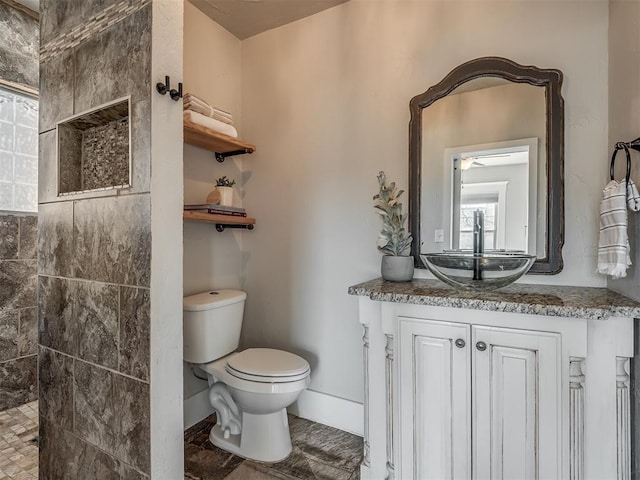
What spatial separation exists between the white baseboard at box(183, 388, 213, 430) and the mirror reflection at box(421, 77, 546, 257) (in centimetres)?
161

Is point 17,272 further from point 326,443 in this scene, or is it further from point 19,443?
point 326,443

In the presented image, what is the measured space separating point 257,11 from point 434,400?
2318 millimetres

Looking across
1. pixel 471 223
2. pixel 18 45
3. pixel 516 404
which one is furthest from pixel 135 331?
pixel 18 45

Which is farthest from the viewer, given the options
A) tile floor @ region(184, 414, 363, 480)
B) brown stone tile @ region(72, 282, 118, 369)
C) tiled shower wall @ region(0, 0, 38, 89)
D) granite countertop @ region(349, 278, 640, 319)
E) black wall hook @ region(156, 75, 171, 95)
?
tiled shower wall @ region(0, 0, 38, 89)

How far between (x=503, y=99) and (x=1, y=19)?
3018 mm

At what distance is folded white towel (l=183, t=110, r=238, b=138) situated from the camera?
5.84 feet

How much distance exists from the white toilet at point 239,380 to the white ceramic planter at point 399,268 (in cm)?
65

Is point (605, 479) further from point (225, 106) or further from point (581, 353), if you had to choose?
point (225, 106)

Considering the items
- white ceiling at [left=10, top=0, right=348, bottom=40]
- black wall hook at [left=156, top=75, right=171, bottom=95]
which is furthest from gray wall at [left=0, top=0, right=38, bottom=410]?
black wall hook at [left=156, top=75, right=171, bottom=95]

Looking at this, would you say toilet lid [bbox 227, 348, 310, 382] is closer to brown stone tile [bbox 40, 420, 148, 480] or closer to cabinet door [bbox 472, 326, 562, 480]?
brown stone tile [bbox 40, 420, 148, 480]

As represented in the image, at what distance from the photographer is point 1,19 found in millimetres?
2131

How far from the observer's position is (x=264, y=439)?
174cm

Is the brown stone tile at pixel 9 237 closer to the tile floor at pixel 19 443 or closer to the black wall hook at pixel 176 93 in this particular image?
the tile floor at pixel 19 443

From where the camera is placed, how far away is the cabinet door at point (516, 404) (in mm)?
1166
